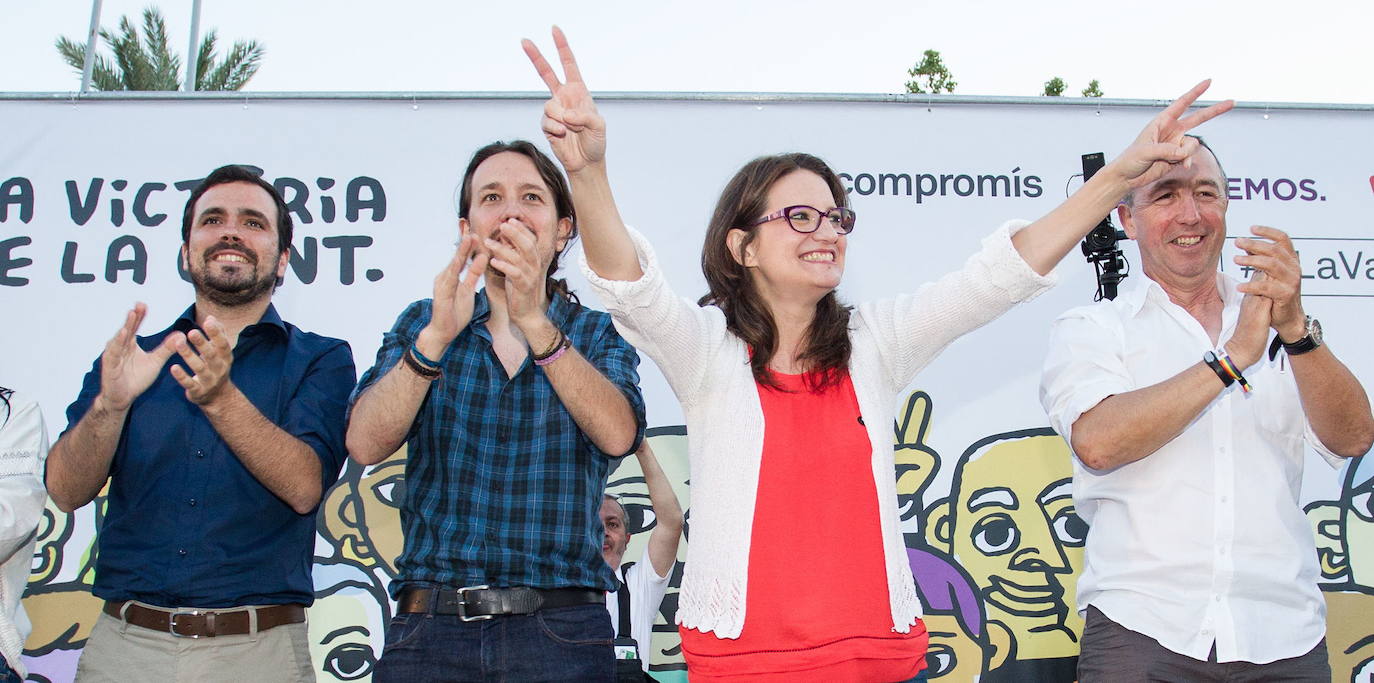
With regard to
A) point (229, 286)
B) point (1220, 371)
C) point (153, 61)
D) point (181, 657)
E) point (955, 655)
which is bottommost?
point (955, 655)

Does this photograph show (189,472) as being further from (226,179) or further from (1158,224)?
(1158,224)

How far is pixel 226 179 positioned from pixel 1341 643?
350cm

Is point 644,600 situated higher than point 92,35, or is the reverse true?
point 92,35

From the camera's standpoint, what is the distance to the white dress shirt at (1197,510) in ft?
7.12

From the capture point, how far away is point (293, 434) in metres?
2.33

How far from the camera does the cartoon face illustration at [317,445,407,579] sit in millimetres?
3203

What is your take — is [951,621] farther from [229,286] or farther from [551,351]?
[229,286]

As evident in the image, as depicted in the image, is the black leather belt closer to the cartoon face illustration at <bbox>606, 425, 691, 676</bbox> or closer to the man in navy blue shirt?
the man in navy blue shirt

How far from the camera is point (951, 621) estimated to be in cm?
320

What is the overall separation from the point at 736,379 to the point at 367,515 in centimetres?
174

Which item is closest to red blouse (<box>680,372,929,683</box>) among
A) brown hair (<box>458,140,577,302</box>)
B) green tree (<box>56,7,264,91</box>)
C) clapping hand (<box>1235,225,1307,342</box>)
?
brown hair (<box>458,140,577,302</box>)

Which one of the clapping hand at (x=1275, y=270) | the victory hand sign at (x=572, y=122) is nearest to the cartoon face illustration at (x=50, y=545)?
the victory hand sign at (x=572, y=122)

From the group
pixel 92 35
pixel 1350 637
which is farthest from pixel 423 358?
pixel 1350 637

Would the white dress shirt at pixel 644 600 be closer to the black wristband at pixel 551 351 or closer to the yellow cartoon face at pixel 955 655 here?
the yellow cartoon face at pixel 955 655
